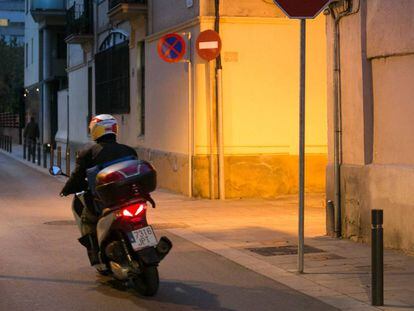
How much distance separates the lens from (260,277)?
8414 mm

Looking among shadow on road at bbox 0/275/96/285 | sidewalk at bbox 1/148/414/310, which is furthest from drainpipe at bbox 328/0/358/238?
shadow on road at bbox 0/275/96/285

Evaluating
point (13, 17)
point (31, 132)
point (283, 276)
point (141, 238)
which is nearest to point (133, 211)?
point (141, 238)

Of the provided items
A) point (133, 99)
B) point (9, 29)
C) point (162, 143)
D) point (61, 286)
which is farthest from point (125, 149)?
point (9, 29)

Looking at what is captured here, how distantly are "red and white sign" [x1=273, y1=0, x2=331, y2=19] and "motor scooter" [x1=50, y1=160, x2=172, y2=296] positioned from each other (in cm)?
236

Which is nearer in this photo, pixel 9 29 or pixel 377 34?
pixel 377 34

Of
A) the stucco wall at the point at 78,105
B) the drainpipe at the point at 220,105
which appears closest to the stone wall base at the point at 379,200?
the drainpipe at the point at 220,105

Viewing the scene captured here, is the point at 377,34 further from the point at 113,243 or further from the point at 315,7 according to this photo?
the point at 113,243

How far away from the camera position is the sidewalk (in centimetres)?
771

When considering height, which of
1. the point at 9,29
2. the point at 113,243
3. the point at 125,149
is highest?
the point at 9,29

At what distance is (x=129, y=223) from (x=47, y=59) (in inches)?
1279

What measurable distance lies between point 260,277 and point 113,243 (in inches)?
76.2

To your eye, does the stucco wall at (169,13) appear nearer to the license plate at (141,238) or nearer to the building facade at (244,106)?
the building facade at (244,106)

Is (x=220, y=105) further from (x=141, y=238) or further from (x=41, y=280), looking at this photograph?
(x=141, y=238)

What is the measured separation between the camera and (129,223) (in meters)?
7.10
